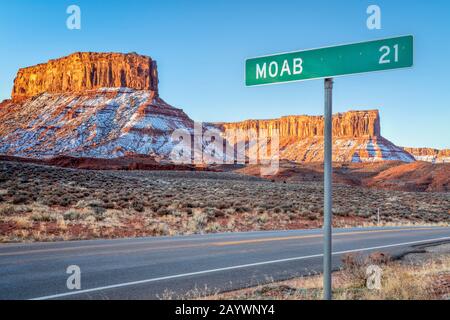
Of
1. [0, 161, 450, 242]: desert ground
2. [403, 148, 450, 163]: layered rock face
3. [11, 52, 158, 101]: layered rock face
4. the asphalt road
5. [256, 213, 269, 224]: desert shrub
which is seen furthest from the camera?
[403, 148, 450, 163]: layered rock face

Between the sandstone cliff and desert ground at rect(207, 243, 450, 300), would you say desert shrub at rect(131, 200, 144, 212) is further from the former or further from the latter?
the sandstone cliff

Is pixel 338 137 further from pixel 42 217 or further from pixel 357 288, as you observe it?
pixel 357 288

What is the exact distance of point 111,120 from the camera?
111 meters

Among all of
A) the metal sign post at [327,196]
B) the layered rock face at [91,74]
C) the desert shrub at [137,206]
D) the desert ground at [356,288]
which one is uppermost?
the layered rock face at [91,74]

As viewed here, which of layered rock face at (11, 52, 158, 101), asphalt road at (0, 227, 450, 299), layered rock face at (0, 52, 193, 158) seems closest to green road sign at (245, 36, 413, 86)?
asphalt road at (0, 227, 450, 299)

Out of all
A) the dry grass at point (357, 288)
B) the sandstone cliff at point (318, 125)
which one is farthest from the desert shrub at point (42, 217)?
the sandstone cliff at point (318, 125)

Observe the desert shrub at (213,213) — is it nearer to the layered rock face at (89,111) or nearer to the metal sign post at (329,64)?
the metal sign post at (329,64)

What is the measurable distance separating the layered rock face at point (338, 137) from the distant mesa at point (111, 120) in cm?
32

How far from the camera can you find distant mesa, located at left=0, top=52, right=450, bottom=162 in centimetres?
10475

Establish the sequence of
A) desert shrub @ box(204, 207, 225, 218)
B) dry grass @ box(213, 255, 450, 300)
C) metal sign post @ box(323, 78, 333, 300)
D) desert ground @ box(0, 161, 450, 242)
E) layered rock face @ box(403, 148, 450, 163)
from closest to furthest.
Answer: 1. metal sign post @ box(323, 78, 333, 300)
2. dry grass @ box(213, 255, 450, 300)
3. desert ground @ box(0, 161, 450, 242)
4. desert shrub @ box(204, 207, 225, 218)
5. layered rock face @ box(403, 148, 450, 163)

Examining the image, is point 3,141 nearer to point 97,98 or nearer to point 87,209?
point 97,98

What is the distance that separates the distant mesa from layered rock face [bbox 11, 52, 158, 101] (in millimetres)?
301

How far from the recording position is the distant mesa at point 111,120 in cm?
10475

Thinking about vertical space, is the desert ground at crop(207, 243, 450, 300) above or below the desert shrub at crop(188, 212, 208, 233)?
above
